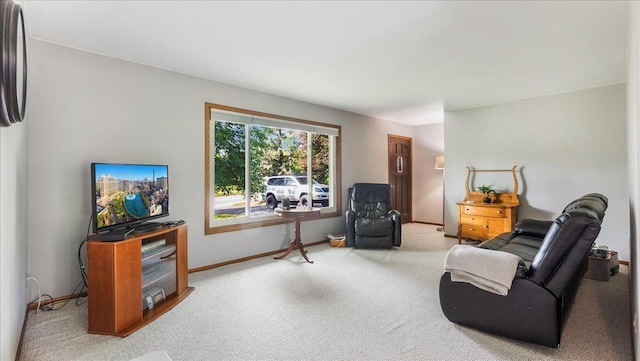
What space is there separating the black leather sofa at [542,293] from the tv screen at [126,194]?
277 cm

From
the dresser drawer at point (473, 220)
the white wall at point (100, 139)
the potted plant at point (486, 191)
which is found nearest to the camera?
the white wall at point (100, 139)

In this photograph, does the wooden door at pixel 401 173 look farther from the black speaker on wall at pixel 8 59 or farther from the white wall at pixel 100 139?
the black speaker on wall at pixel 8 59

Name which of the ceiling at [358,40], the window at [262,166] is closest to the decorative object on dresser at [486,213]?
the ceiling at [358,40]

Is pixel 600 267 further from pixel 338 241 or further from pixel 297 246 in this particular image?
pixel 297 246

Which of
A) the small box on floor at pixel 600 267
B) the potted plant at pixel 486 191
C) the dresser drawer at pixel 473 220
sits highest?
the potted plant at pixel 486 191

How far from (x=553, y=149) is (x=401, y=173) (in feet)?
10.1

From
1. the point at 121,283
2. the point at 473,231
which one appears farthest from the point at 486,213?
the point at 121,283

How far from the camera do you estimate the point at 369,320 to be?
245 cm

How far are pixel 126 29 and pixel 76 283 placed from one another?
237cm

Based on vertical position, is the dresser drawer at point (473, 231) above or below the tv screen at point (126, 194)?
below

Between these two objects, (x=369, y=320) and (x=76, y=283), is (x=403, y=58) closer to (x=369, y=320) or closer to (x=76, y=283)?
(x=369, y=320)

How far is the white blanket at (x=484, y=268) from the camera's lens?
82.5 inches

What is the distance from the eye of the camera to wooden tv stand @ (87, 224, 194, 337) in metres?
2.25

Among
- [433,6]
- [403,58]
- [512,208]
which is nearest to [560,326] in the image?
[433,6]
